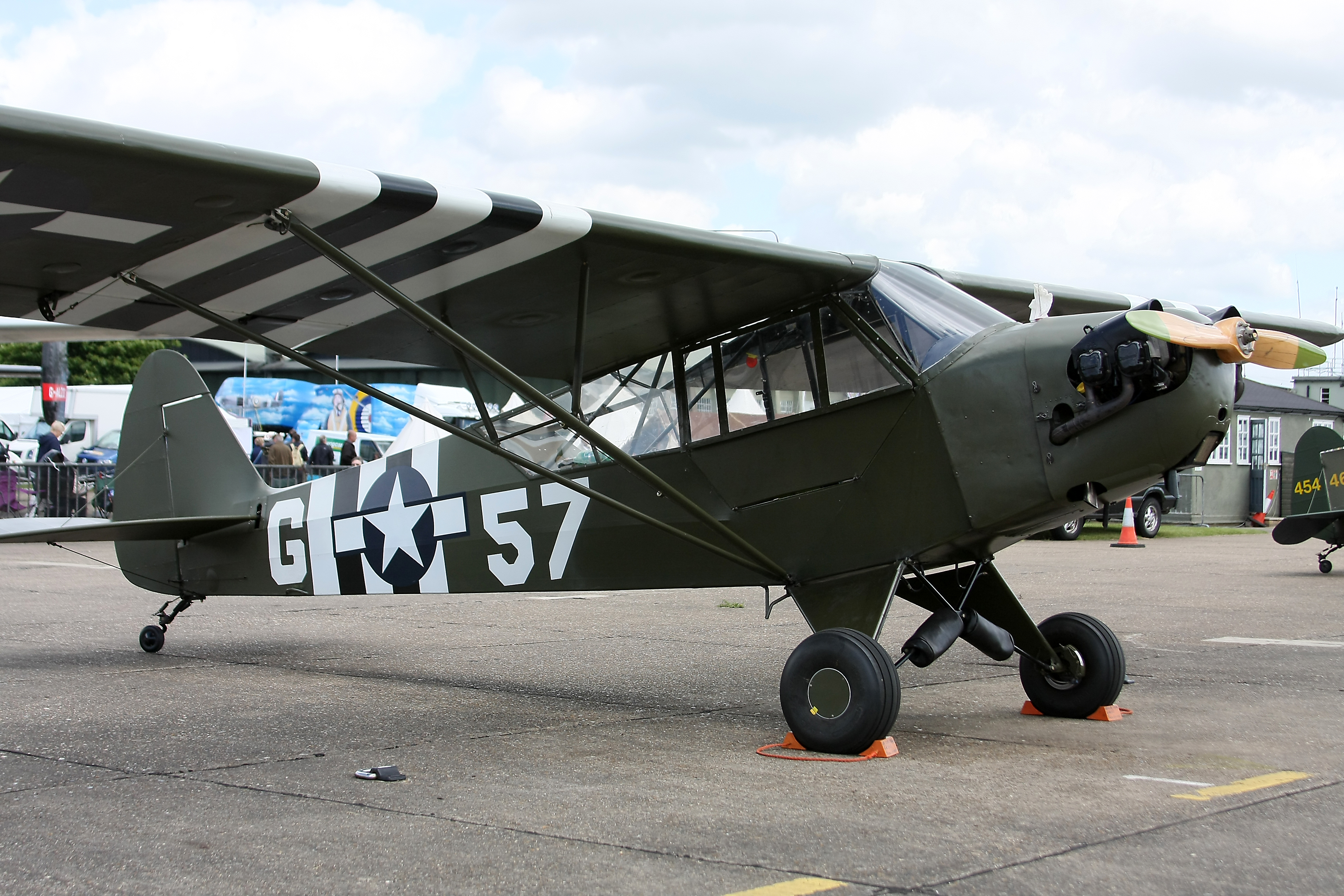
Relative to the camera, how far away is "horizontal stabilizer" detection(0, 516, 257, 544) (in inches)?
274

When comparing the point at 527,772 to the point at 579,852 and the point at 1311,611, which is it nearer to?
the point at 579,852

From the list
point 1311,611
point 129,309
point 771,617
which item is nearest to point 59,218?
point 129,309

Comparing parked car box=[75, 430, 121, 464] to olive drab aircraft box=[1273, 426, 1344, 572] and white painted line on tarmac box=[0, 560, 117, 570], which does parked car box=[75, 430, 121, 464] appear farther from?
olive drab aircraft box=[1273, 426, 1344, 572]

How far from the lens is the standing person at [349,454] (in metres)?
26.6

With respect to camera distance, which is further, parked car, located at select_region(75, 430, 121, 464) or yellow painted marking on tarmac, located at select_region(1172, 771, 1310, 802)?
parked car, located at select_region(75, 430, 121, 464)

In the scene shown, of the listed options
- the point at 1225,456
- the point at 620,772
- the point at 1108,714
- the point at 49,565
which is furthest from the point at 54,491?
the point at 1225,456

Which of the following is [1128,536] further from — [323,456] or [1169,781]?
[1169,781]

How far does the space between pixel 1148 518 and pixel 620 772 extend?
22.7m

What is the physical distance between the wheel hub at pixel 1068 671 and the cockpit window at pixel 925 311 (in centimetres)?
174

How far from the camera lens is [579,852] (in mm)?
3518

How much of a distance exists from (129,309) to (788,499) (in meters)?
3.45

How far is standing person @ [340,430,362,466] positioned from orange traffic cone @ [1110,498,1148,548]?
1599 cm

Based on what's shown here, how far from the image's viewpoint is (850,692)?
496 centimetres

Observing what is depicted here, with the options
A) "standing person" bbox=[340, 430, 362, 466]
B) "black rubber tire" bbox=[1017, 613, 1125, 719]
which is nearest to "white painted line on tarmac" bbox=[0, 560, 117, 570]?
"standing person" bbox=[340, 430, 362, 466]
